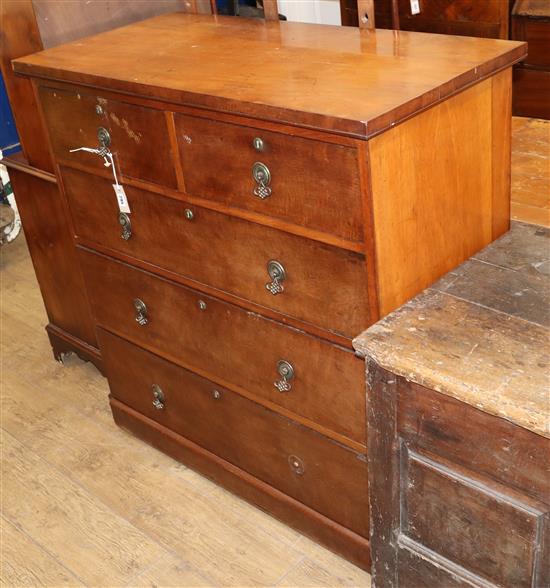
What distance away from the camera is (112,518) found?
7.45 ft

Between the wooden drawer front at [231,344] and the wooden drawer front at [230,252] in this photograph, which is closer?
the wooden drawer front at [230,252]

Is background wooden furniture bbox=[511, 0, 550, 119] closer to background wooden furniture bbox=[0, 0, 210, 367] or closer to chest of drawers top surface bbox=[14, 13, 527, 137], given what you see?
background wooden furniture bbox=[0, 0, 210, 367]

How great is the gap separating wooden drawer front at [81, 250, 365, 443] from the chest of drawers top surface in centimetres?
50

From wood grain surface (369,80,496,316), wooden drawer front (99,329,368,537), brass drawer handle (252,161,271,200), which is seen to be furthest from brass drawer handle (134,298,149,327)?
wood grain surface (369,80,496,316)

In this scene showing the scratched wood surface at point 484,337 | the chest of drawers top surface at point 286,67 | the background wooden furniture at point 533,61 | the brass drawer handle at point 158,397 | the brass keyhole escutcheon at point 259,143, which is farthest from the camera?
the background wooden furniture at point 533,61

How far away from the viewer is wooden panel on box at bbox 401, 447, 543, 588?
54.9 inches

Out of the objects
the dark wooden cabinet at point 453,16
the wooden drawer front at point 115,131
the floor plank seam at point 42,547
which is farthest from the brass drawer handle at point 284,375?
the dark wooden cabinet at point 453,16

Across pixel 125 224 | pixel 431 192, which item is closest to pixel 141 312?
pixel 125 224

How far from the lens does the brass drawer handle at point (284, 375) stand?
186 cm

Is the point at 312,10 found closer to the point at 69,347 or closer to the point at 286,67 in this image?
the point at 69,347

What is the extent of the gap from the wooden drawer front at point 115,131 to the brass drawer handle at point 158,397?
0.63m

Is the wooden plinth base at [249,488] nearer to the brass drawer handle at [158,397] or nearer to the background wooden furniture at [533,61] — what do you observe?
the brass drawer handle at [158,397]

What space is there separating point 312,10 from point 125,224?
321 centimetres

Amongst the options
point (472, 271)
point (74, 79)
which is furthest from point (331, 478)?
point (74, 79)
